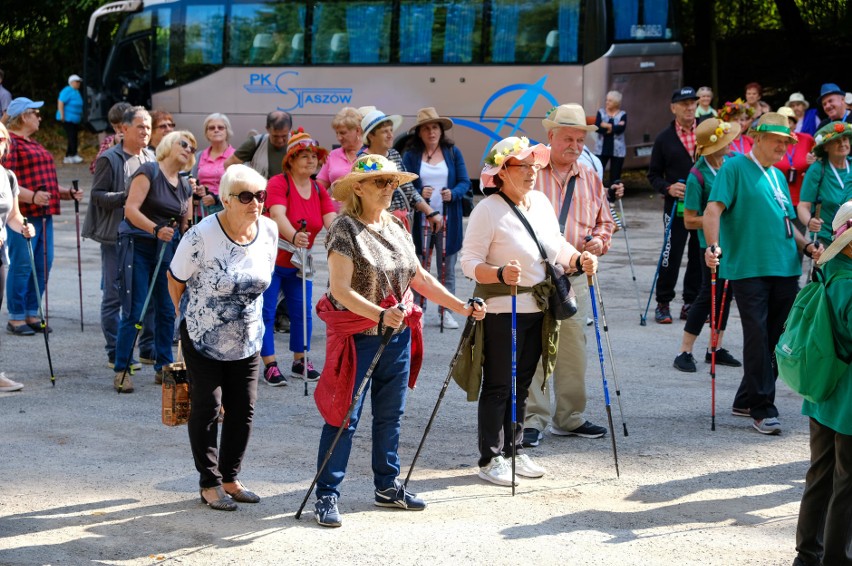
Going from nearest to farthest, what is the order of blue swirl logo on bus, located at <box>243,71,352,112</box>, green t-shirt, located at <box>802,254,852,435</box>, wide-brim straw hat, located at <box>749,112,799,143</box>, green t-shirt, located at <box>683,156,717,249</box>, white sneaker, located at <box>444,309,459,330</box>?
green t-shirt, located at <box>802,254,852,435</box> < wide-brim straw hat, located at <box>749,112,799,143</box> < green t-shirt, located at <box>683,156,717,249</box> < white sneaker, located at <box>444,309,459,330</box> < blue swirl logo on bus, located at <box>243,71,352,112</box>

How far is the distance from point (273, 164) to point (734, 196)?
169 inches

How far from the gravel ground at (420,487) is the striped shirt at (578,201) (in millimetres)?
1020

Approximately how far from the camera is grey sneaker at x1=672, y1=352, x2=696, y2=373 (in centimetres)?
938

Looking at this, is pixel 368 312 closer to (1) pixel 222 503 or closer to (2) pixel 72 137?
(1) pixel 222 503

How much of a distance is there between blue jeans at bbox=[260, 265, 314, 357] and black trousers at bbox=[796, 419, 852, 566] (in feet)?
14.6

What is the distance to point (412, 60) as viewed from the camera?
71.4 feet

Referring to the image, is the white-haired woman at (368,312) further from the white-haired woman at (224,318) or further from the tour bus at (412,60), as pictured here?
the tour bus at (412,60)

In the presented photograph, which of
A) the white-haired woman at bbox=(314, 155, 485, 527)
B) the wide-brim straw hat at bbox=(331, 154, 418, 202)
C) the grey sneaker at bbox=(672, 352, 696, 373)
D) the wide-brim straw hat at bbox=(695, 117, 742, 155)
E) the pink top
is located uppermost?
the wide-brim straw hat at bbox=(695, 117, 742, 155)

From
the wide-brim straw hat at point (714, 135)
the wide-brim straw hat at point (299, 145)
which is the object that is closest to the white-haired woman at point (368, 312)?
the wide-brim straw hat at point (299, 145)

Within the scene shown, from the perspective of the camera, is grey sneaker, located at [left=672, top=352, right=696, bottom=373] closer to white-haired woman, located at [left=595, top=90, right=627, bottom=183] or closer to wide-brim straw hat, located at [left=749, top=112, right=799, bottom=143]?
wide-brim straw hat, located at [left=749, top=112, right=799, bottom=143]

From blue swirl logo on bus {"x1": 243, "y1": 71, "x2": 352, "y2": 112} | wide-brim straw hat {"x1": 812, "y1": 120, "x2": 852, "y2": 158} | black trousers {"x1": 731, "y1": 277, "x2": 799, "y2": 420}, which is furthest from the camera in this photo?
blue swirl logo on bus {"x1": 243, "y1": 71, "x2": 352, "y2": 112}

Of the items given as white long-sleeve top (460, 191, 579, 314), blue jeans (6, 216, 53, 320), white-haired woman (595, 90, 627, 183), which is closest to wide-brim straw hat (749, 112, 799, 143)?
white long-sleeve top (460, 191, 579, 314)

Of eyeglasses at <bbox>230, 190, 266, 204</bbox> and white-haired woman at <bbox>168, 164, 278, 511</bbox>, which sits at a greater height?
eyeglasses at <bbox>230, 190, 266, 204</bbox>

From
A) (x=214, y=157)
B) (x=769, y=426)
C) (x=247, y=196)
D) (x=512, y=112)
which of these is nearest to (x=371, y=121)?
(x=214, y=157)
